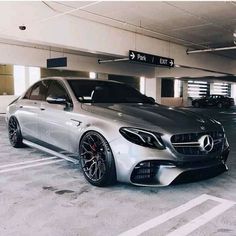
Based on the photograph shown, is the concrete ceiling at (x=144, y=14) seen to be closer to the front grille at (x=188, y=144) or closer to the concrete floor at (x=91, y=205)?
the concrete floor at (x=91, y=205)

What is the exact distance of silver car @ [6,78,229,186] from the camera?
2.79 metres

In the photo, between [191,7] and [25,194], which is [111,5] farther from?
[25,194]

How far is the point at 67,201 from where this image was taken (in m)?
2.77

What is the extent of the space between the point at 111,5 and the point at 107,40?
6.11ft

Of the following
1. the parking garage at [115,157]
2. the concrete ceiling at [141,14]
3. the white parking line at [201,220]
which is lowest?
the white parking line at [201,220]

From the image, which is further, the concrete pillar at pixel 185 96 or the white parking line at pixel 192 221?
the concrete pillar at pixel 185 96

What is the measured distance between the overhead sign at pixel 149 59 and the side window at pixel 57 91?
4.93 metres

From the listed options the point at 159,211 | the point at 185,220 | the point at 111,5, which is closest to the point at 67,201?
the point at 159,211

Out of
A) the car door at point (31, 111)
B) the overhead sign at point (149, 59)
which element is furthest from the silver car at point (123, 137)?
the overhead sign at point (149, 59)

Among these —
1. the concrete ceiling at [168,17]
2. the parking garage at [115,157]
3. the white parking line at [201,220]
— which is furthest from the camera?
the concrete ceiling at [168,17]

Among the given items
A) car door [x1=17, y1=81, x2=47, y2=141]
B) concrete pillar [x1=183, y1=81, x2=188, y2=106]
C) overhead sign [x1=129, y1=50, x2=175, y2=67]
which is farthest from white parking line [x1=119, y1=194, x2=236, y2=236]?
concrete pillar [x1=183, y1=81, x2=188, y2=106]

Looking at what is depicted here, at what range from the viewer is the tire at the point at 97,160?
295 centimetres

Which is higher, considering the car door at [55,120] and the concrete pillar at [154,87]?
the concrete pillar at [154,87]

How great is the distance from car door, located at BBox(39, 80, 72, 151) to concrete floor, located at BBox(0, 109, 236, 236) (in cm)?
40
